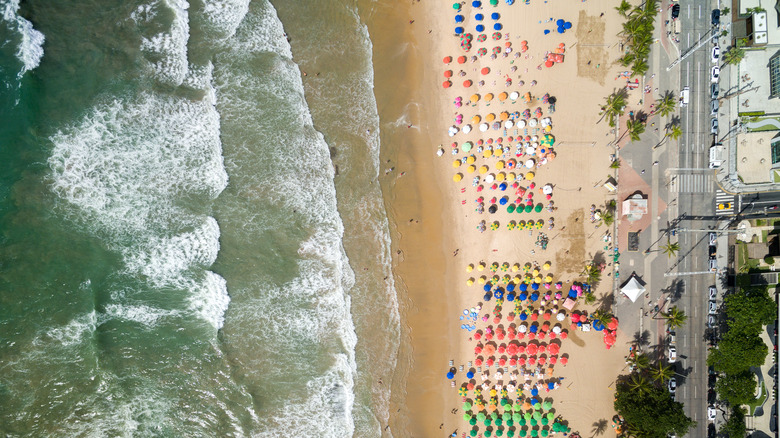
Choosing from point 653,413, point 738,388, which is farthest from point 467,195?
point 738,388

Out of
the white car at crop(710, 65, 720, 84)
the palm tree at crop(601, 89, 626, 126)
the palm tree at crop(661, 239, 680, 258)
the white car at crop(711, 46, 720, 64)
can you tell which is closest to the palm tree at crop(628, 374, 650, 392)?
the palm tree at crop(661, 239, 680, 258)

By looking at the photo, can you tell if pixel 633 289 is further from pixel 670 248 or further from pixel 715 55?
pixel 715 55

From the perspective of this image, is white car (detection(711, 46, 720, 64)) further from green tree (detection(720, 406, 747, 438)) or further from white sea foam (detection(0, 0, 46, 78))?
white sea foam (detection(0, 0, 46, 78))

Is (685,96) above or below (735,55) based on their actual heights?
below

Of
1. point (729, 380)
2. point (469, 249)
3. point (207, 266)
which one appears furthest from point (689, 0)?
point (207, 266)

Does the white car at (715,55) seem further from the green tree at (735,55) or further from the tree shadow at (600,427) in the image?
the tree shadow at (600,427)
